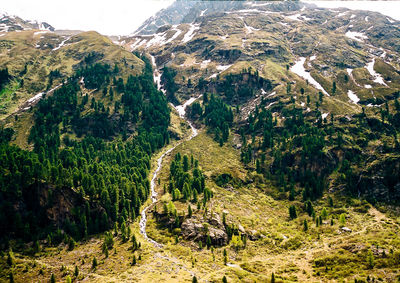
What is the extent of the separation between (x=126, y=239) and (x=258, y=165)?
8863cm

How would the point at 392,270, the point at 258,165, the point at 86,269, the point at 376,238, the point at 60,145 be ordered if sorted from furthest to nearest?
the point at 60,145
the point at 258,165
the point at 376,238
the point at 86,269
the point at 392,270

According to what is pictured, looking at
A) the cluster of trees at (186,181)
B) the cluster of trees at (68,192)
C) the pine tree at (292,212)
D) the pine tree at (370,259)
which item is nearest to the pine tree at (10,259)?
the cluster of trees at (68,192)

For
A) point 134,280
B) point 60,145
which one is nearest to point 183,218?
point 134,280

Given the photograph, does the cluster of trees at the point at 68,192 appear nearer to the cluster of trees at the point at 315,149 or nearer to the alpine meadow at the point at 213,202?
the alpine meadow at the point at 213,202

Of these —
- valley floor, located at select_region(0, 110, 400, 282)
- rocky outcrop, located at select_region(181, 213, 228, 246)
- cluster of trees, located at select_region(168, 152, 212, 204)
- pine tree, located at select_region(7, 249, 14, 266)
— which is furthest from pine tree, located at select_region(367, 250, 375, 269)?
pine tree, located at select_region(7, 249, 14, 266)

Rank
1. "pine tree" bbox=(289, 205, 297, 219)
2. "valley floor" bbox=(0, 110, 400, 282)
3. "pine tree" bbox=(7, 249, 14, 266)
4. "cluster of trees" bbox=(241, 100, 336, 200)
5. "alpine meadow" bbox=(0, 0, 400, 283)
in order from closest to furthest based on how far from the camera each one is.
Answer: "valley floor" bbox=(0, 110, 400, 282) < "pine tree" bbox=(7, 249, 14, 266) < "alpine meadow" bbox=(0, 0, 400, 283) < "pine tree" bbox=(289, 205, 297, 219) < "cluster of trees" bbox=(241, 100, 336, 200)

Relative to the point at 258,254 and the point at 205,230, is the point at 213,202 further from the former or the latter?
the point at 258,254

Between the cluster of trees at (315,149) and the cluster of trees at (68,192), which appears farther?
the cluster of trees at (315,149)

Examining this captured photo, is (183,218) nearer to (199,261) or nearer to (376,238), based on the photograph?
(199,261)

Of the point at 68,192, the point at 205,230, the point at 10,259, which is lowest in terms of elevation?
the point at 205,230

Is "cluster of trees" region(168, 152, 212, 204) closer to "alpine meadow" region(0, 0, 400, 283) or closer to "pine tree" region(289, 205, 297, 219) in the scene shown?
"alpine meadow" region(0, 0, 400, 283)

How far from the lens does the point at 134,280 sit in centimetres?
7206

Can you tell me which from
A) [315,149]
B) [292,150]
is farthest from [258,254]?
[292,150]

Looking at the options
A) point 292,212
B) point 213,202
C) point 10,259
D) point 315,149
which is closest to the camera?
point 10,259
